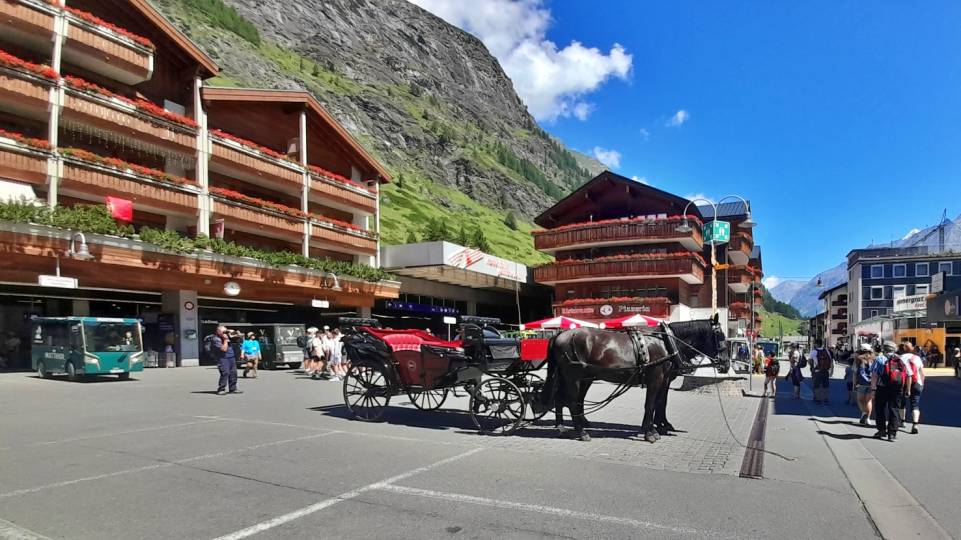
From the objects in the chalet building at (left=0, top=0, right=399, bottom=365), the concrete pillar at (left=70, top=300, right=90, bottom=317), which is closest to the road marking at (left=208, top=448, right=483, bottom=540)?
the chalet building at (left=0, top=0, right=399, bottom=365)

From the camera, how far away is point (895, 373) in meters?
11.5

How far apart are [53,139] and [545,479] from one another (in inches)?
1047

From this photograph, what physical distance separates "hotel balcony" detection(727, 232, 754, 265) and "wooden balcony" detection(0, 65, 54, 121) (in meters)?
46.7

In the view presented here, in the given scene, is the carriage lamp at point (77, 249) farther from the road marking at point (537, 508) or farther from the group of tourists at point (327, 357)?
the road marking at point (537, 508)

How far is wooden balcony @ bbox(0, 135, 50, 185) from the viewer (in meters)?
23.7

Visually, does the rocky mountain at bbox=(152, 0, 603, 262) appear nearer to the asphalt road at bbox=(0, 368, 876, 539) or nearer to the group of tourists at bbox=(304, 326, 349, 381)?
the group of tourists at bbox=(304, 326, 349, 381)

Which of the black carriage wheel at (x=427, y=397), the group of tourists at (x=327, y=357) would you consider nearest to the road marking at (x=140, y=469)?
the black carriage wheel at (x=427, y=397)

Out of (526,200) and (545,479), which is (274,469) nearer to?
(545,479)

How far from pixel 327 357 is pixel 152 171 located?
42.3 feet

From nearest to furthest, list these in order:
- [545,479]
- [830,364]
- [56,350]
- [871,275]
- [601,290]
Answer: [545,479], [830,364], [56,350], [601,290], [871,275]

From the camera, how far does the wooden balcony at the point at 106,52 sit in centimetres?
2723

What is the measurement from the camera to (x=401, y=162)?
5748 inches

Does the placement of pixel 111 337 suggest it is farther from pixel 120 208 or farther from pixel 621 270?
pixel 621 270

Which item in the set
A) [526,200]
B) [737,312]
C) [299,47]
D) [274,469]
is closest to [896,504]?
[274,469]
